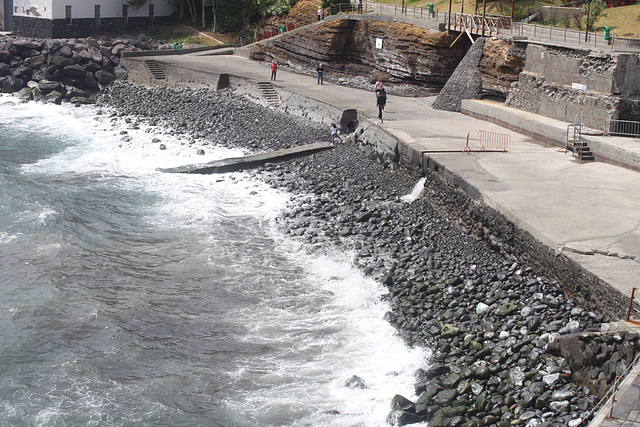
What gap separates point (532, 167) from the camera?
16.9 metres

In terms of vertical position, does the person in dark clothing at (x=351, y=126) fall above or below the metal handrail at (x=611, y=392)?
above

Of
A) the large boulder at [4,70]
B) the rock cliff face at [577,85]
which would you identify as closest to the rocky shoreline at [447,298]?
the rock cliff face at [577,85]

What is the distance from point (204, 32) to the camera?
1741 inches

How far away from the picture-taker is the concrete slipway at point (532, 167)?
38.2 ft

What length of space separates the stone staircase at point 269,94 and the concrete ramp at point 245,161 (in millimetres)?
6204

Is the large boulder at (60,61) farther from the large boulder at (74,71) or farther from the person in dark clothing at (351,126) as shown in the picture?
the person in dark clothing at (351,126)

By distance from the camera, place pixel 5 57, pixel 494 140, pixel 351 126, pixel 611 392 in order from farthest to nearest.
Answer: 1. pixel 5 57
2. pixel 351 126
3. pixel 494 140
4. pixel 611 392

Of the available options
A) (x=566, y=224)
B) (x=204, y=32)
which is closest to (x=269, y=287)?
(x=566, y=224)

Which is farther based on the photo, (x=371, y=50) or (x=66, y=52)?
(x=66, y=52)

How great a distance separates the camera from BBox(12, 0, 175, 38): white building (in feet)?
137

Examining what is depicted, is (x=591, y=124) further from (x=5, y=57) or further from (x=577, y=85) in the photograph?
(x=5, y=57)

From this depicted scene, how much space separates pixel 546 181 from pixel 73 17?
36.9 metres

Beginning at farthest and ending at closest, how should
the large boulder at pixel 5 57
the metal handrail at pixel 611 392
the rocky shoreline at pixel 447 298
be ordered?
the large boulder at pixel 5 57 → the rocky shoreline at pixel 447 298 → the metal handrail at pixel 611 392

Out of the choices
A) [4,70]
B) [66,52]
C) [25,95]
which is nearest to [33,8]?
[4,70]
